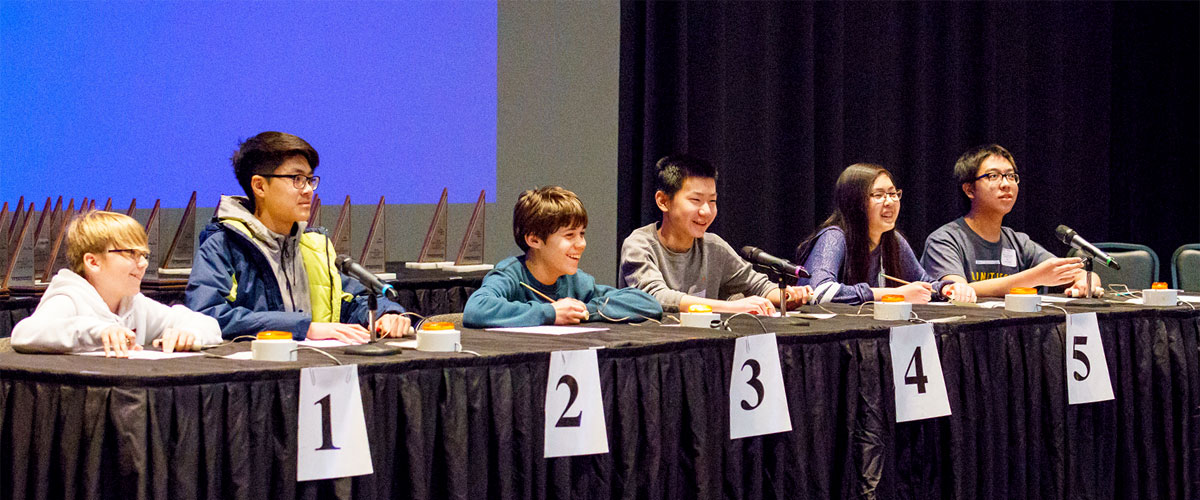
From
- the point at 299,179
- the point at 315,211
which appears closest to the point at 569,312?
the point at 299,179

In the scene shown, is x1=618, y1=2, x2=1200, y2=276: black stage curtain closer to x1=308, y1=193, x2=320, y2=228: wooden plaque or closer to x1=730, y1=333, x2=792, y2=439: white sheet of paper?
x1=308, y1=193, x2=320, y2=228: wooden plaque

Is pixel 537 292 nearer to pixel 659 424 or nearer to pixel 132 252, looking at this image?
pixel 659 424

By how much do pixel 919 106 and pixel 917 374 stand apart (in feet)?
9.80

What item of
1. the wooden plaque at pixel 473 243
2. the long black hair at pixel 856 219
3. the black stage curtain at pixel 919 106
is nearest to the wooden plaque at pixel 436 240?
the wooden plaque at pixel 473 243

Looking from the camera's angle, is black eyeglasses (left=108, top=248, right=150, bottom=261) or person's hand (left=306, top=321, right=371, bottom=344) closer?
black eyeglasses (left=108, top=248, right=150, bottom=261)

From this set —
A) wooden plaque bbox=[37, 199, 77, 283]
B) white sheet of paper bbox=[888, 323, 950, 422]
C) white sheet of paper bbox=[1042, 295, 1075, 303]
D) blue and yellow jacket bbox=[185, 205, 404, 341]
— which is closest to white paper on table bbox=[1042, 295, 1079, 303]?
white sheet of paper bbox=[1042, 295, 1075, 303]

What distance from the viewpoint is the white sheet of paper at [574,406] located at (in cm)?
206

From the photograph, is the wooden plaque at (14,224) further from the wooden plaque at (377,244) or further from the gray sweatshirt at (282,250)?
the gray sweatshirt at (282,250)

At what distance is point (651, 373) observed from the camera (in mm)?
2205

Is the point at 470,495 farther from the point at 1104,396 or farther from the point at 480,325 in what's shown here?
the point at 1104,396

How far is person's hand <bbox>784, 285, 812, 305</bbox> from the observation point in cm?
307

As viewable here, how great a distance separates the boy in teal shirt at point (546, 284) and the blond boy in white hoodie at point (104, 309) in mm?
600

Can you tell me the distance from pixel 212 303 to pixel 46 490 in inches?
26.9

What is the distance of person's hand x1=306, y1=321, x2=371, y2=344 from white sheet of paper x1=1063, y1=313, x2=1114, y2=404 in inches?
63.0
